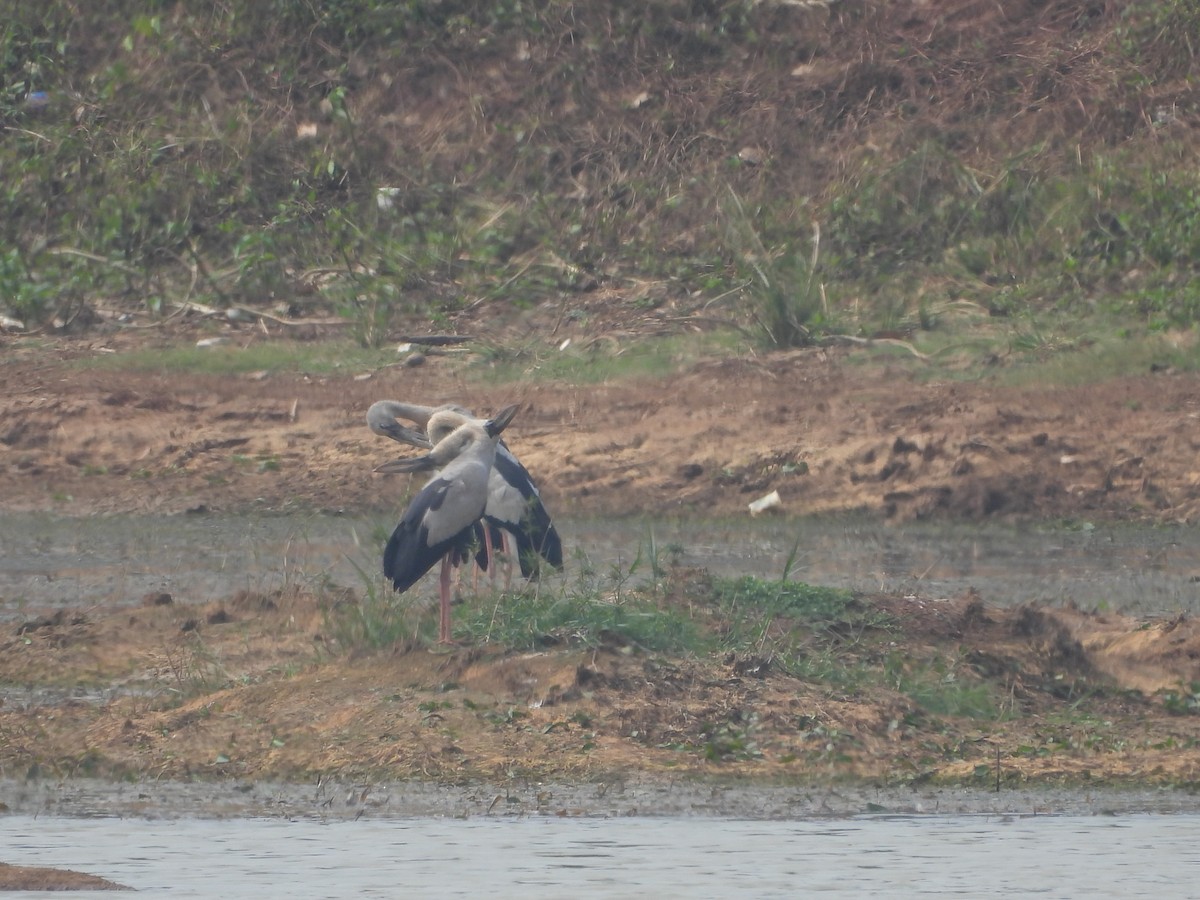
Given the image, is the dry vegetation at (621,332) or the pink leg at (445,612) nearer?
the dry vegetation at (621,332)

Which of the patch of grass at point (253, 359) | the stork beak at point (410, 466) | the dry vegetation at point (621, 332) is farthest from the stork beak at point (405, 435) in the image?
the patch of grass at point (253, 359)

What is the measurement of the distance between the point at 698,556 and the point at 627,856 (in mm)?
4493

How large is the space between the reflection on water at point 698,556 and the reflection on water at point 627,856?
2.94 m

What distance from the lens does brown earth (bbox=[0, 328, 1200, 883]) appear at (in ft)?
21.5

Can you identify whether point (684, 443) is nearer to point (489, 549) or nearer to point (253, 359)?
point (253, 359)

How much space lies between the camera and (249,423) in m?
12.4

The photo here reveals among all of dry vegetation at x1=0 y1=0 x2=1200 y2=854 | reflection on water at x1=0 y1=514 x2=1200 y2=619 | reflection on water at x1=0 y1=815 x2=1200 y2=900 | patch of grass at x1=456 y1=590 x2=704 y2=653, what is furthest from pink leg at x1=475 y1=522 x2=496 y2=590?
reflection on water at x1=0 y1=815 x2=1200 y2=900

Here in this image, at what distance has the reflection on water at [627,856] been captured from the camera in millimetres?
5422

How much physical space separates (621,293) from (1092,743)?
795cm

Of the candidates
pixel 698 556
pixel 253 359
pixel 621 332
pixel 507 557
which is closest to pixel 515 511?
pixel 507 557

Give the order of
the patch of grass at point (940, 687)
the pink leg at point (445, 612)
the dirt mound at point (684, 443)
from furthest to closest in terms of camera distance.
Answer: the dirt mound at point (684, 443)
the pink leg at point (445, 612)
the patch of grass at point (940, 687)

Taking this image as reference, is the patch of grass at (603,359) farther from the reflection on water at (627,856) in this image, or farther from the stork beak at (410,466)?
the reflection on water at (627,856)

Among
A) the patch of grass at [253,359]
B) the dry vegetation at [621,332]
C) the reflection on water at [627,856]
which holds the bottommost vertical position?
the patch of grass at [253,359]

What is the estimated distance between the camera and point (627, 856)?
18.7 feet
